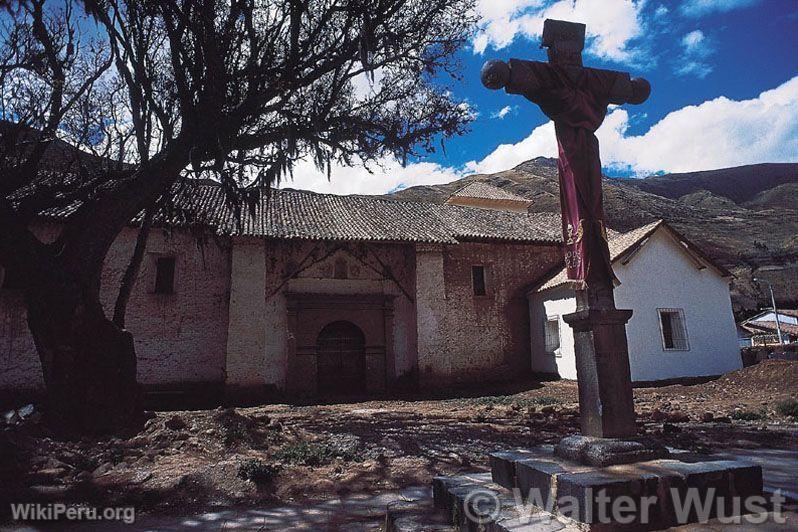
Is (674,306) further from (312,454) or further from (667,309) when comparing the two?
(312,454)

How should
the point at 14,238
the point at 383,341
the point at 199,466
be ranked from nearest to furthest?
the point at 199,466 → the point at 14,238 → the point at 383,341

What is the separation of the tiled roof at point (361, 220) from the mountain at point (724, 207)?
13.9 m

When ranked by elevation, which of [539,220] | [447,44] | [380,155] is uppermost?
[447,44]

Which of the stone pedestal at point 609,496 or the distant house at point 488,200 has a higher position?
the distant house at point 488,200

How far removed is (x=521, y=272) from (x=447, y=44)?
9.56 metres

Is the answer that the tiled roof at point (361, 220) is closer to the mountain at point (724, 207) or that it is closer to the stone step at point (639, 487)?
the stone step at point (639, 487)

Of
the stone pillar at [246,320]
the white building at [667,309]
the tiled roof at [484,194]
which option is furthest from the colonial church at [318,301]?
the tiled roof at [484,194]

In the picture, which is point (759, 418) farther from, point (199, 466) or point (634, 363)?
point (199, 466)

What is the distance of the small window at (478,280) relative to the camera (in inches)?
665

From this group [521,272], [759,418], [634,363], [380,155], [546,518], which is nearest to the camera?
[546,518]

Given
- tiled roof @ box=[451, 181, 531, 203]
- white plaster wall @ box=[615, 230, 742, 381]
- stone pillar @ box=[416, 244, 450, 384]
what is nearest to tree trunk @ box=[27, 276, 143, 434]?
stone pillar @ box=[416, 244, 450, 384]

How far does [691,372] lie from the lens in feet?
46.4

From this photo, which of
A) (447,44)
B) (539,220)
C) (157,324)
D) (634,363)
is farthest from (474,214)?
(157,324)

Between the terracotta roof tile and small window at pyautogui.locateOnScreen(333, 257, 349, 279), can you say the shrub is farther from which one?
small window at pyautogui.locateOnScreen(333, 257, 349, 279)
